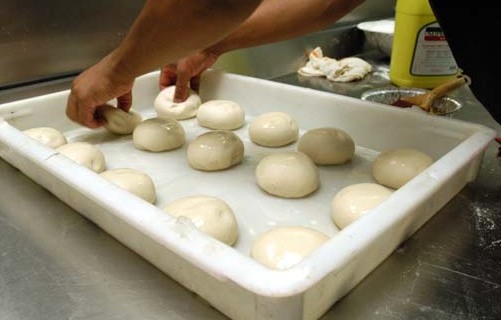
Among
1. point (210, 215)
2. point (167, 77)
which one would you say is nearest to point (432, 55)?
point (167, 77)

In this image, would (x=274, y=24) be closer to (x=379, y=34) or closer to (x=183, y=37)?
(x=183, y=37)

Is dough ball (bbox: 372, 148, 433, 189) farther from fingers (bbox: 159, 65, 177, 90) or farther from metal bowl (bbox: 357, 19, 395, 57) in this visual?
metal bowl (bbox: 357, 19, 395, 57)

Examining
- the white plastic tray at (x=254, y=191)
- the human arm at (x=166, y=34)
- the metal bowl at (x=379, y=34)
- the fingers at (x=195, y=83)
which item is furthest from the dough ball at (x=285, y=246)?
the metal bowl at (x=379, y=34)

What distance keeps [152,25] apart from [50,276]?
398 mm

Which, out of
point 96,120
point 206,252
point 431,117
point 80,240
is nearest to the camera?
point 206,252

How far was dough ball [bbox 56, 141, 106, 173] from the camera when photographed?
966 mm

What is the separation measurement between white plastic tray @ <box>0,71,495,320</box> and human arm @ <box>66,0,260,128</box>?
19 centimetres

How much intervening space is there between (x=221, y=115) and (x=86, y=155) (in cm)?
37

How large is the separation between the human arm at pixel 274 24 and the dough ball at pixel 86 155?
34 centimetres

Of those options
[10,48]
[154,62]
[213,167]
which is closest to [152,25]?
[154,62]

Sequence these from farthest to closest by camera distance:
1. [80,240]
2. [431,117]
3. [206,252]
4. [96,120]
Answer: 1. [96,120]
2. [431,117]
3. [80,240]
4. [206,252]

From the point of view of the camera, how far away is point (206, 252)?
53 cm

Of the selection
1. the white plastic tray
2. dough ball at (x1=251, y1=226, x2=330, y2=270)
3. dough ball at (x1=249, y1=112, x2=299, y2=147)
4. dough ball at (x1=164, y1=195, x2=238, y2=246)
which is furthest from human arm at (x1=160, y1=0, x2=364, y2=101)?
dough ball at (x1=251, y1=226, x2=330, y2=270)

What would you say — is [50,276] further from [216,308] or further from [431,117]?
[431,117]
